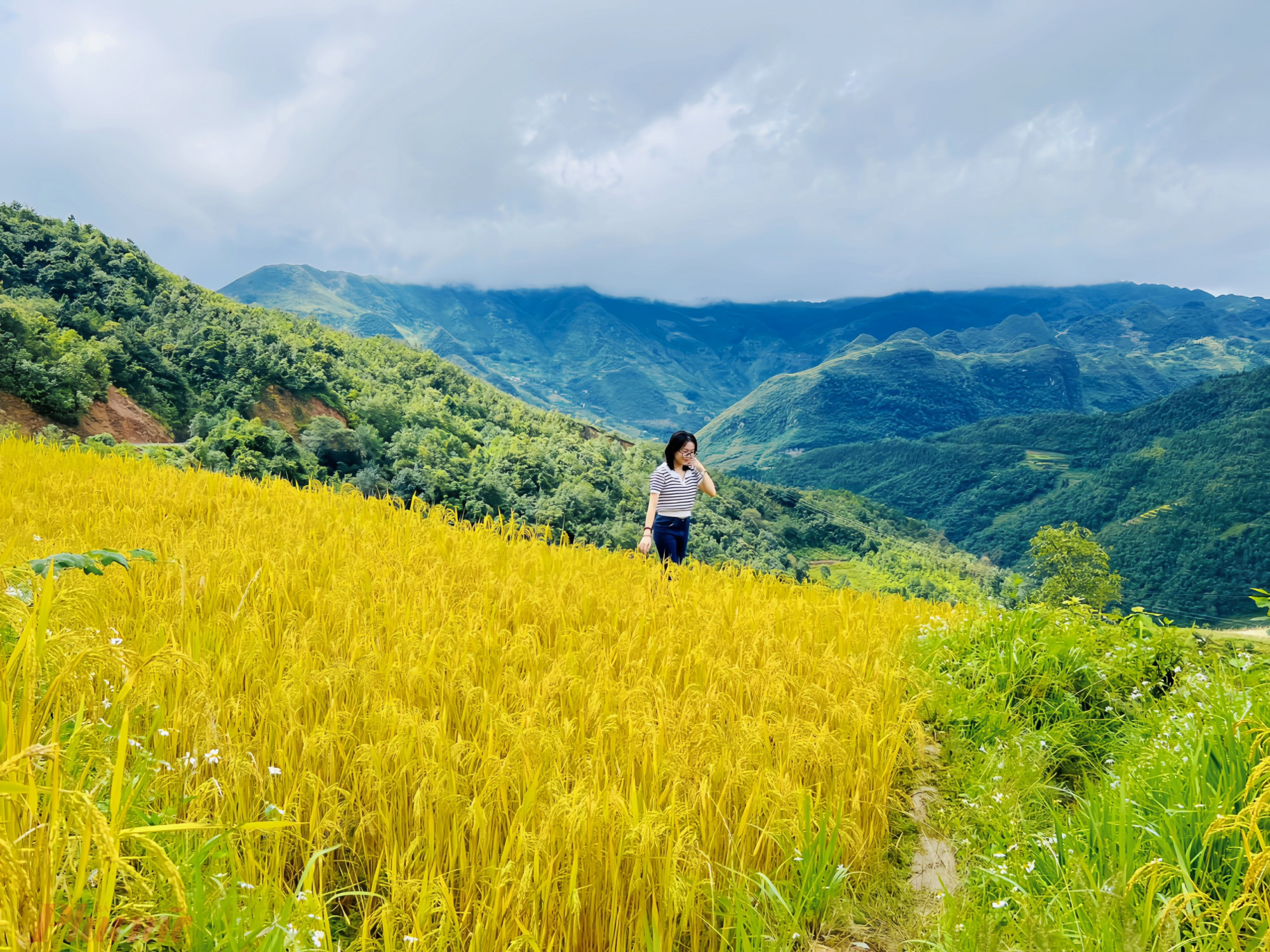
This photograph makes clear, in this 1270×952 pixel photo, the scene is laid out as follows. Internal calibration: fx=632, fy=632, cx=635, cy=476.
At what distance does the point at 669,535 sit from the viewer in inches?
299

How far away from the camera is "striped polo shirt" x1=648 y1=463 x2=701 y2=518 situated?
7.44 m

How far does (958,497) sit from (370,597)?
183 meters

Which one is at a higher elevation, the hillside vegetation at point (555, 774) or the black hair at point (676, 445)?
the black hair at point (676, 445)

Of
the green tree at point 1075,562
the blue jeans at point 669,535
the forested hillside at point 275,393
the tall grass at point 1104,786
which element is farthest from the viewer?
the green tree at point 1075,562

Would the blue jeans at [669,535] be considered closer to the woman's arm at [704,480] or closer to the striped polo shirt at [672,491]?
the striped polo shirt at [672,491]

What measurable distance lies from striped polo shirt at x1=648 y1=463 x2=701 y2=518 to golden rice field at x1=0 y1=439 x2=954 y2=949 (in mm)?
3169

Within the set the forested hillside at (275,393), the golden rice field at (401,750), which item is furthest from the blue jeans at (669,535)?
the golden rice field at (401,750)

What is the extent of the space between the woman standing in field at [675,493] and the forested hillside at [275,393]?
5.66 ft

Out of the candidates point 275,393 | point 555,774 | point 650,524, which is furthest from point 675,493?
point 275,393

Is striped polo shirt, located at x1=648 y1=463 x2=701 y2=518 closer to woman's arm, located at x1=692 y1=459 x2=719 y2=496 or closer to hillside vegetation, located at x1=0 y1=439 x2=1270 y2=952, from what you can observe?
woman's arm, located at x1=692 y1=459 x2=719 y2=496

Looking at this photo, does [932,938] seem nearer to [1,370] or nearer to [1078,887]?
[1078,887]

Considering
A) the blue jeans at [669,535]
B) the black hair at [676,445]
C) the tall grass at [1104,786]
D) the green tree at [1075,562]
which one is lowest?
the green tree at [1075,562]

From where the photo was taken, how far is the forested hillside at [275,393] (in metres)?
14.1

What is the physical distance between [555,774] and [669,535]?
556 cm
